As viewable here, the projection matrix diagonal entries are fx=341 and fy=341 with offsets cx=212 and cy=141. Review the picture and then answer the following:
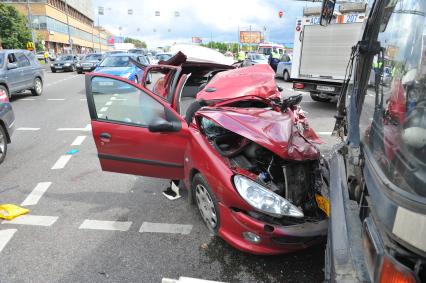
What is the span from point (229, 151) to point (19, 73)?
11427mm

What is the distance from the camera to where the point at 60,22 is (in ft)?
250

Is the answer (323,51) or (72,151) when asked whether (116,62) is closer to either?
(323,51)

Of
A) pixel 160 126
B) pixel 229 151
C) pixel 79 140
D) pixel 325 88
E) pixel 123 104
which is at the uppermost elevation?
pixel 123 104

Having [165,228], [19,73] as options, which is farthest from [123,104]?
[19,73]

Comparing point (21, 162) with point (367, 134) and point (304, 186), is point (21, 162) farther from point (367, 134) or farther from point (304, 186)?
point (367, 134)

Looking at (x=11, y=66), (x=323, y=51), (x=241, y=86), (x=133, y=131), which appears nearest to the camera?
(x=133, y=131)

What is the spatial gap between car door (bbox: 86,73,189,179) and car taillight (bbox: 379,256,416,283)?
2418 mm

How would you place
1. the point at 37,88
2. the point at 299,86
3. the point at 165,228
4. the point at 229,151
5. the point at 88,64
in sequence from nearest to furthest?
the point at 229,151
the point at 165,228
the point at 299,86
the point at 37,88
the point at 88,64

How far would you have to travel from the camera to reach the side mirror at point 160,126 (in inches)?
134

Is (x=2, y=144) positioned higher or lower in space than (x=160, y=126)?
lower

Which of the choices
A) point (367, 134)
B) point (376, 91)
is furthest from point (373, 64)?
point (367, 134)

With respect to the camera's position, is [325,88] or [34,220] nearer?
[34,220]

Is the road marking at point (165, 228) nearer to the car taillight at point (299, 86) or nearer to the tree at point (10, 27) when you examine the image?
the car taillight at point (299, 86)

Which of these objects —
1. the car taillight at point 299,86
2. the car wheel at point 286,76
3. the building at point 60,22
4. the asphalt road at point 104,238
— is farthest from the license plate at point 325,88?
the building at point 60,22
